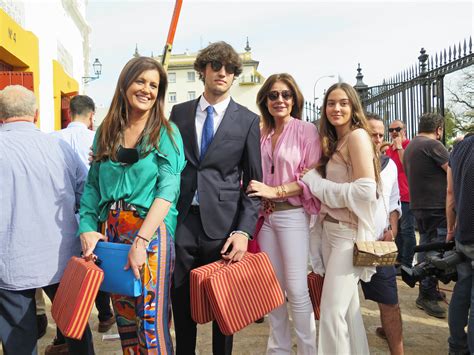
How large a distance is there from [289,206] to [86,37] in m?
16.6

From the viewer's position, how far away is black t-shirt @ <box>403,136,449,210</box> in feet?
14.6

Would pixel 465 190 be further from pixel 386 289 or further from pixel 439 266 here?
pixel 386 289

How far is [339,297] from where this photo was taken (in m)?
2.60

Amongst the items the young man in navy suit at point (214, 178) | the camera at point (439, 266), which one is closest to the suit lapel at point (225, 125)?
the young man in navy suit at point (214, 178)

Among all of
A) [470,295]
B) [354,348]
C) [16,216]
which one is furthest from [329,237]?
[16,216]

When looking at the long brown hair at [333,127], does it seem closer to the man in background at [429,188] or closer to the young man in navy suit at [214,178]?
the young man in navy suit at [214,178]

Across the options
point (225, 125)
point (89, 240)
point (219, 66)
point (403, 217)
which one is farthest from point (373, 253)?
point (403, 217)

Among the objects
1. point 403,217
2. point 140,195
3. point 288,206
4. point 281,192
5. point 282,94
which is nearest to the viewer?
point 140,195

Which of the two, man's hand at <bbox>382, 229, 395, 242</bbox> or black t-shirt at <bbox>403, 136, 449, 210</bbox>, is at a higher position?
black t-shirt at <bbox>403, 136, 449, 210</bbox>

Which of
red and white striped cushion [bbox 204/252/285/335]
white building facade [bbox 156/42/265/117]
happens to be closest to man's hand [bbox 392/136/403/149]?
red and white striped cushion [bbox 204/252/285/335]

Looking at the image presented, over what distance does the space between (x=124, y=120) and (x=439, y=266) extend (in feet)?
8.29

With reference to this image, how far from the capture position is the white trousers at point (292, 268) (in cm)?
273

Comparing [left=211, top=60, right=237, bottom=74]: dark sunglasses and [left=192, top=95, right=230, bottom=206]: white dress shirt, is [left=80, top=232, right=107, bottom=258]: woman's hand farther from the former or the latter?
[left=211, top=60, right=237, bottom=74]: dark sunglasses

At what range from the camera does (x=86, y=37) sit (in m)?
16.9
